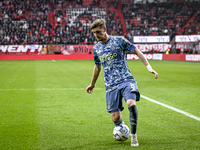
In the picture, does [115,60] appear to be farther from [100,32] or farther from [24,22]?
[24,22]

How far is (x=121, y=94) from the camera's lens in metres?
4.47

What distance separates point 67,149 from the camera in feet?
13.9

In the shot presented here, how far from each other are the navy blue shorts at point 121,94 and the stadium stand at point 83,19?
38.2 meters

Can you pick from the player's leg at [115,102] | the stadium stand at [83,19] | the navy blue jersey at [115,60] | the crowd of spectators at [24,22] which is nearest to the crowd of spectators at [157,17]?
the stadium stand at [83,19]

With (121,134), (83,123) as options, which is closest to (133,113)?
(121,134)

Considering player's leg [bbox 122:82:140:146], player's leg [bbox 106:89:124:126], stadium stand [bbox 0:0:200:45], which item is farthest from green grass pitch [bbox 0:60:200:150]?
stadium stand [bbox 0:0:200:45]

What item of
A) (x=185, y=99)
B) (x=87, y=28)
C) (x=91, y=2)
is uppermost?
(x=91, y=2)

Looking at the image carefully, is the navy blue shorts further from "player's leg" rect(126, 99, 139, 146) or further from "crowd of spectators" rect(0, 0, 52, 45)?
"crowd of spectators" rect(0, 0, 52, 45)

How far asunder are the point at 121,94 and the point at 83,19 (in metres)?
42.8

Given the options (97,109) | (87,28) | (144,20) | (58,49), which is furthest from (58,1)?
(97,109)

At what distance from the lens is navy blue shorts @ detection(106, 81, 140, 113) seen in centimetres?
427

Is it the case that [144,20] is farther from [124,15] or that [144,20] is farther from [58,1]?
[58,1]

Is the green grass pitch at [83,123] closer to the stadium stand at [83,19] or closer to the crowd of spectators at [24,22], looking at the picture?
the crowd of spectators at [24,22]

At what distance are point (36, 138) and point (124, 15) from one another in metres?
45.5
